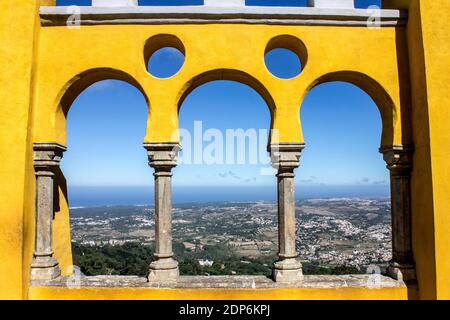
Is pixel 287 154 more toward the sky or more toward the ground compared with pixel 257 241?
more toward the sky

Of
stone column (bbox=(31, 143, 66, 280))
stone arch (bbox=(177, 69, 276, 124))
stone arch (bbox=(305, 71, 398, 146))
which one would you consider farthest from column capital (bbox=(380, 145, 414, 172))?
stone column (bbox=(31, 143, 66, 280))

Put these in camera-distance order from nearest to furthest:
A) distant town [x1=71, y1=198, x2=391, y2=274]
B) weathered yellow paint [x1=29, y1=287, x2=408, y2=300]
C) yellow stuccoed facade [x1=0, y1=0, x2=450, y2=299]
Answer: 1. yellow stuccoed facade [x1=0, y1=0, x2=450, y2=299]
2. weathered yellow paint [x1=29, y1=287, x2=408, y2=300]
3. distant town [x1=71, y1=198, x2=391, y2=274]

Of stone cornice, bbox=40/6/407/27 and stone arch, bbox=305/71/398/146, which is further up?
stone cornice, bbox=40/6/407/27

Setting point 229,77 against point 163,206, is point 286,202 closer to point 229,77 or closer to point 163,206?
point 163,206

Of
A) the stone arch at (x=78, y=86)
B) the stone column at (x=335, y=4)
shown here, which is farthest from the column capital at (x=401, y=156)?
the stone arch at (x=78, y=86)

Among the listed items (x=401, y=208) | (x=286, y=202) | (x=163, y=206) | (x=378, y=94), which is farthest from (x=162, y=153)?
(x=401, y=208)

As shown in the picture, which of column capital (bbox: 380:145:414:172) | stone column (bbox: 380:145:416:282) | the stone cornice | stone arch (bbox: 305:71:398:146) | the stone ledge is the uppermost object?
the stone cornice

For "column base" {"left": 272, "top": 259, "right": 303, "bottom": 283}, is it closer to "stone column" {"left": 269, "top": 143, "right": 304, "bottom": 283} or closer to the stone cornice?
"stone column" {"left": 269, "top": 143, "right": 304, "bottom": 283}
